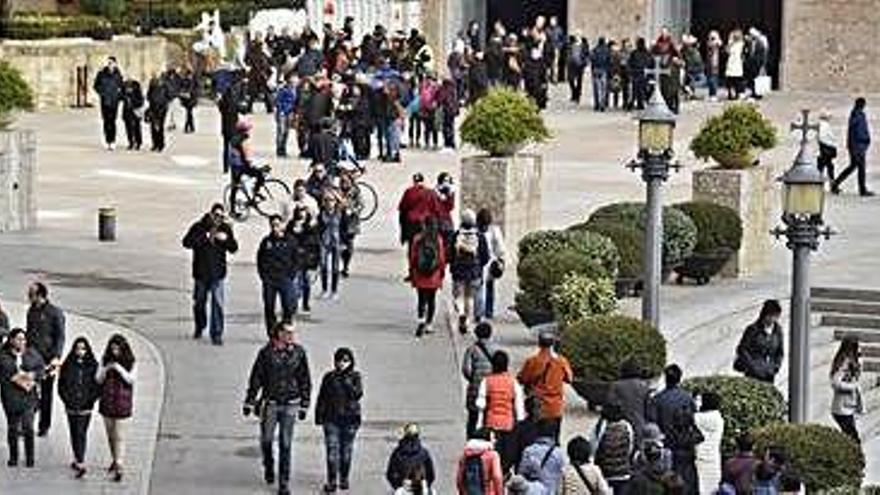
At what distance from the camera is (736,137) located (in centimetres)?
3070

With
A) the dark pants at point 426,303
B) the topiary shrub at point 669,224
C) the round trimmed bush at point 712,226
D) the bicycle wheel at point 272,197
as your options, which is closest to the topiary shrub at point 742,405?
the dark pants at point 426,303

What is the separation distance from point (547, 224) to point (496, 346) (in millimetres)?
8507

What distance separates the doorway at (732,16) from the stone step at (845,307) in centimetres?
2904

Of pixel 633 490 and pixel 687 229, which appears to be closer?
pixel 633 490

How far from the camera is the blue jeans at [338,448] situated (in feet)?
67.4

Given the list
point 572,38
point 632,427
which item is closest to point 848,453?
point 632,427

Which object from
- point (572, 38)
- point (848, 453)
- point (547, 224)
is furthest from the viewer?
point (572, 38)

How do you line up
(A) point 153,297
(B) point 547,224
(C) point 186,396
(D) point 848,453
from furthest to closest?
(B) point 547,224, (A) point 153,297, (C) point 186,396, (D) point 848,453

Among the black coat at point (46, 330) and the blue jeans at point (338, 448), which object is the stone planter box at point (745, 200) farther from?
the blue jeans at point (338, 448)

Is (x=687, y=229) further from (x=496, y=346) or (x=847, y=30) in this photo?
(x=847, y=30)

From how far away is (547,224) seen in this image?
33406 mm

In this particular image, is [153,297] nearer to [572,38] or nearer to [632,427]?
[632,427]

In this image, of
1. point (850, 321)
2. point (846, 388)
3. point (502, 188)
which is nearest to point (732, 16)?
point (502, 188)

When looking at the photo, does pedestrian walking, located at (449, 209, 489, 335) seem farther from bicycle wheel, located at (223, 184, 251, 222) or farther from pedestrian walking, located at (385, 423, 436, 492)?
bicycle wheel, located at (223, 184, 251, 222)
